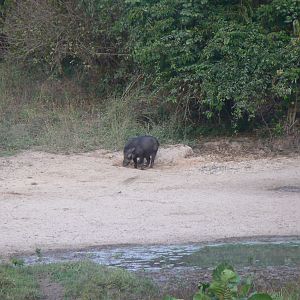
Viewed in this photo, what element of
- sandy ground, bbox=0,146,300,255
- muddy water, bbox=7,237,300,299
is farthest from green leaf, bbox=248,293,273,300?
sandy ground, bbox=0,146,300,255

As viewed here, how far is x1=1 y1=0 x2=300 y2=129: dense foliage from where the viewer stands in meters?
17.2

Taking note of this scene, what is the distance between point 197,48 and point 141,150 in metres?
2.87

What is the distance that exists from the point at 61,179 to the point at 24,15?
7240 millimetres

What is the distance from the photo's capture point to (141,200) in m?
13.2

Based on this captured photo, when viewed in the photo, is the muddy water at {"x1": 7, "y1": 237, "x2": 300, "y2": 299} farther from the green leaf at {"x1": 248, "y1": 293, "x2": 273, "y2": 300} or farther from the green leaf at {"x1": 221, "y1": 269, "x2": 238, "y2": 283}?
the green leaf at {"x1": 248, "y1": 293, "x2": 273, "y2": 300}

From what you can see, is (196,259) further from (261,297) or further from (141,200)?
(261,297)

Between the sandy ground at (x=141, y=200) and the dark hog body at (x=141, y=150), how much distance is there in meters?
0.26

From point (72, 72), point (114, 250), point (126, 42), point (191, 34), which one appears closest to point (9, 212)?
point (114, 250)

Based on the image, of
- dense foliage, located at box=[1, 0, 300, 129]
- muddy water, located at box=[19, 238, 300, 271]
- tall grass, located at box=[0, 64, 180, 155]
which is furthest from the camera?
tall grass, located at box=[0, 64, 180, 155]

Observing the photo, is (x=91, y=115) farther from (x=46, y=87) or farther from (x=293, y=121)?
(x=293, y=121)

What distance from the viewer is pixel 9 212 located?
12359 mm

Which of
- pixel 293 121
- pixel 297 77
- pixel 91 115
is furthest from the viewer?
pixel 91 115

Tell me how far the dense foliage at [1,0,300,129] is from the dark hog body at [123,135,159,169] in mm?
1552

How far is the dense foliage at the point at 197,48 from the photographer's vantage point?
1719cm
